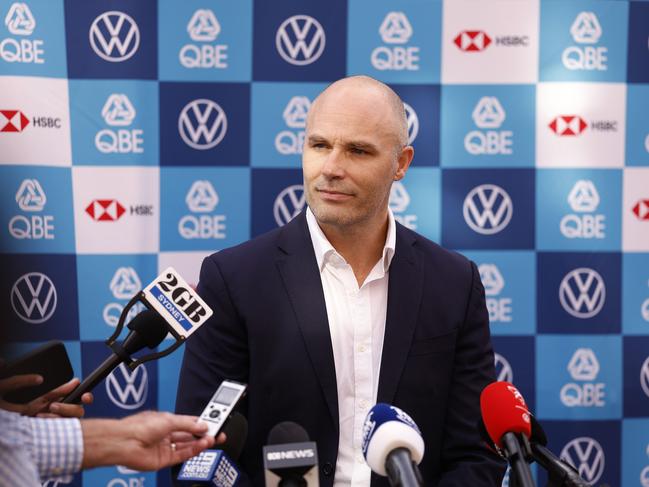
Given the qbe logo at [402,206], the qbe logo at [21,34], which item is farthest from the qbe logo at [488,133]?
the qbe logo at [21,34]

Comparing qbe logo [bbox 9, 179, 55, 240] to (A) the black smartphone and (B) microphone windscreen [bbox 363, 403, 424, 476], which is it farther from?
(B) microphone windscreen [bbox 363, 403, 424, 476]

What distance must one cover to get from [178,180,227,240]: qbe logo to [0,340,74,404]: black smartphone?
1.04 meters

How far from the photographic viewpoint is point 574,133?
2570 millimetres

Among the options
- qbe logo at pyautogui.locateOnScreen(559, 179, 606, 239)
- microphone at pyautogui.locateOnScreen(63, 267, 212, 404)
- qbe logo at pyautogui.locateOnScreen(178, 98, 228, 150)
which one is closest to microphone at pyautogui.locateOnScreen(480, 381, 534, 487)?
microphone at pyautogui.locateOnScreen(63, 267, 212, 404)

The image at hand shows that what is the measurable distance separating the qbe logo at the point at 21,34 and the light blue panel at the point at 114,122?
0.54 feet

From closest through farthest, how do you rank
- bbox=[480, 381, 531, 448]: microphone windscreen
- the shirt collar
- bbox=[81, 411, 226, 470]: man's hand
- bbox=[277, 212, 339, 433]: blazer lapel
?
bbox=[81, 411, 226, 470]: man's hand, bbox=[480, 381, 531, 448]: microphone windscreen, bbox=[277, 212, 339, 433]: blazer lapel, the shirt collar

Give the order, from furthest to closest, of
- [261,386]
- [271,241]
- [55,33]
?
[55,33] < [271,241] < [261,386]

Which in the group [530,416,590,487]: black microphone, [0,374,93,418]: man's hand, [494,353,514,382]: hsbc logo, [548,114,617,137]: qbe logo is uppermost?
[548,114,617,137]: qbe logo

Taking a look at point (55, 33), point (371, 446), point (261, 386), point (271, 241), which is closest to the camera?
point (371, 446)

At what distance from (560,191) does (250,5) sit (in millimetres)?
1244

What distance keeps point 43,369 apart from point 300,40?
4.85 feet

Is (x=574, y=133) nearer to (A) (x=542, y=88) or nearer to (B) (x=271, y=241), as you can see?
(A) (x=542, y=88)

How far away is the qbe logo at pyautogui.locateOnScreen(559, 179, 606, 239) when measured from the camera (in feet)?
8.47

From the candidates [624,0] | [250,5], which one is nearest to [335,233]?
[250,5]
